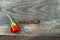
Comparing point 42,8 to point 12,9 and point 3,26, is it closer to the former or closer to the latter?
point 12,9

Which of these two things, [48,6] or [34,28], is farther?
[48,6]

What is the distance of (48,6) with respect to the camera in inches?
52.7

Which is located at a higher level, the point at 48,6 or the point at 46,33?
the point at 48,6

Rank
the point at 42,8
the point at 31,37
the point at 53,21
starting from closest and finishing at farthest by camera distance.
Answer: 1. the point at 31,37
2. the point at 53,21
3. the point at 42,8

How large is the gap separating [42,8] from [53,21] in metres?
0.18

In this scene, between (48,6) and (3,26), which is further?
(48,6)

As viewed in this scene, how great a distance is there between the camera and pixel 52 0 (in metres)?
1.41

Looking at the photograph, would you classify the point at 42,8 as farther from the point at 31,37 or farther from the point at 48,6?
the point at 31,37

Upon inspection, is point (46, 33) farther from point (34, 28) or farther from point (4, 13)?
point (4, 13)

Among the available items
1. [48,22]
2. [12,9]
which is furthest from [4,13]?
[48,22]

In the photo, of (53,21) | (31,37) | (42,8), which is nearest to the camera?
(31,37)

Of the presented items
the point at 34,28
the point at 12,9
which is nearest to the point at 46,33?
the point at 34,28

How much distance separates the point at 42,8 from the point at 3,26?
331 mm

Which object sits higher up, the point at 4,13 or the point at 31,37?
the point at 4,13
